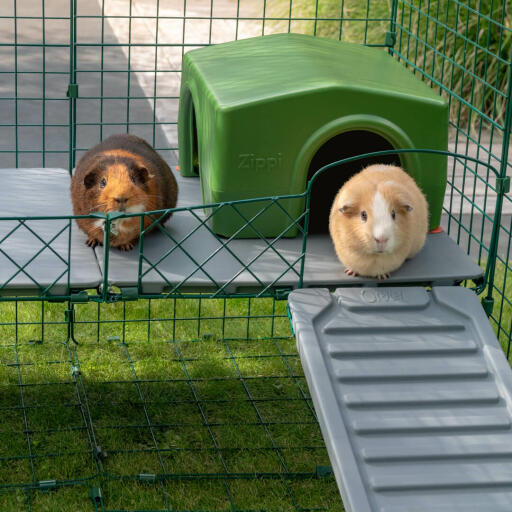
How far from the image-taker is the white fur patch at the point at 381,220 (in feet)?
11.8

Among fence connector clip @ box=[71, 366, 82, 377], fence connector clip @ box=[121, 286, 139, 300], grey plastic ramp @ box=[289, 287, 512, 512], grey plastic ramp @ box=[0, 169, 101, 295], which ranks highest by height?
grey plastic ramp @ box=[0, 169, 101, 295]

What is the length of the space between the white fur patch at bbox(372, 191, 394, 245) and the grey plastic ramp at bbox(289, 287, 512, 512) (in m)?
0.29

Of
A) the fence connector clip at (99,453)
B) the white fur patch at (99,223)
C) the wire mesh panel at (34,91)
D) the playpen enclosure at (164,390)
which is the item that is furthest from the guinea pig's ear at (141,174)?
the wire mesh panel at (34,91)

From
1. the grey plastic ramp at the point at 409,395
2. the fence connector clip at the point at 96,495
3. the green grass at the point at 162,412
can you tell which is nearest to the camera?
the grey plastic ramp at the point at 409,395

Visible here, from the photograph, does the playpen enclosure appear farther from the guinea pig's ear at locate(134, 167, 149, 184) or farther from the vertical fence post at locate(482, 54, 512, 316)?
the guinea pig's ear at locate(134, 167, 149, 184)

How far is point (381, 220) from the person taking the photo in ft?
11.9

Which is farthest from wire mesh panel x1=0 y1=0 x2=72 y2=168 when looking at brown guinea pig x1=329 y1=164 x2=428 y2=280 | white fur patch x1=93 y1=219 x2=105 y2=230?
brown guinea pig x1=329 y1=164 x2=428 y2=280

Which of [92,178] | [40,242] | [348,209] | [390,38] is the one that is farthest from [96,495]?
[390,38]

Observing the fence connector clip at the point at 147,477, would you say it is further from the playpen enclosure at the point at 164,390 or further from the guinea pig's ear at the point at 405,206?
the guinea pig's ear at the point at 405,206

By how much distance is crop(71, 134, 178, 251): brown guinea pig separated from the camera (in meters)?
3.83

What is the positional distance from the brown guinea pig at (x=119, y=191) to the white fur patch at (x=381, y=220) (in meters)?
0.95

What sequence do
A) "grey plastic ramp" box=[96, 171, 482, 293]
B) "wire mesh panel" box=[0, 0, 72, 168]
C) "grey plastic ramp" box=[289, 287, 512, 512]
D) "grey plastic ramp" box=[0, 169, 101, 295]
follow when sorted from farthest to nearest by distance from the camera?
1. "wire mesh panel" box=[0, 0, 72, 168]
2. "grey plastic ramp" box=[96, 171, 482, 293]
3. "grey plastic ramp" box=[0, 169, 101, 295]
4. "grey plastic ramp" box=[289, 287, 512, 512]

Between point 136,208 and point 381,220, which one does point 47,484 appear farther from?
point 381,220

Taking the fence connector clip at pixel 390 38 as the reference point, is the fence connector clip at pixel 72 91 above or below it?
below
